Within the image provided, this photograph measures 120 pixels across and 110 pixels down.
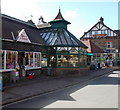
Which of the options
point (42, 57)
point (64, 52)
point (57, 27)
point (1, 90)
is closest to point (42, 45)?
point (42, 57)

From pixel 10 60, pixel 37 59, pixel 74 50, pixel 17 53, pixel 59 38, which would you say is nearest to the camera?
pixel 10 60

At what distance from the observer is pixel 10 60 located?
12797mm

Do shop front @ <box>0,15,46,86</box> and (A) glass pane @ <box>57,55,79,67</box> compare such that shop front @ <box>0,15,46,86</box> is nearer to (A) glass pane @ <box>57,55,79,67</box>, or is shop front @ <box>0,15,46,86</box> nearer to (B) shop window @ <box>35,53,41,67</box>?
(B) shop window @ <box>35,53,41,67</box>

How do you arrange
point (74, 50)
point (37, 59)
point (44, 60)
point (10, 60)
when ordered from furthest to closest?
point (44, 60), point (74, 50), point (37, 59), point (10, 60)

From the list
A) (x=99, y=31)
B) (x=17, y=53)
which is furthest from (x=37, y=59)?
(x=99, y=31)

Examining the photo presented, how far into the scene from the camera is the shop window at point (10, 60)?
40.8 ft

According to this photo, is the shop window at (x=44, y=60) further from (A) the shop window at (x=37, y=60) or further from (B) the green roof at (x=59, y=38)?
(B) the green roof at (x=59, y=38)

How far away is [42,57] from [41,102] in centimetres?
1039

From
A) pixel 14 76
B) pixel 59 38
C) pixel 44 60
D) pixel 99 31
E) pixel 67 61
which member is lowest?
pixel 14 76

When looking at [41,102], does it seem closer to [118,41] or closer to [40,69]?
[40,69]

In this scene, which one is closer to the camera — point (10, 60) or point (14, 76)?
point (14, 76)

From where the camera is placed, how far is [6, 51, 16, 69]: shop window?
40.8 ft

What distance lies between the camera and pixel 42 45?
16781mm

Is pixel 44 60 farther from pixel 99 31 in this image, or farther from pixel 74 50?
pixel 99 31
